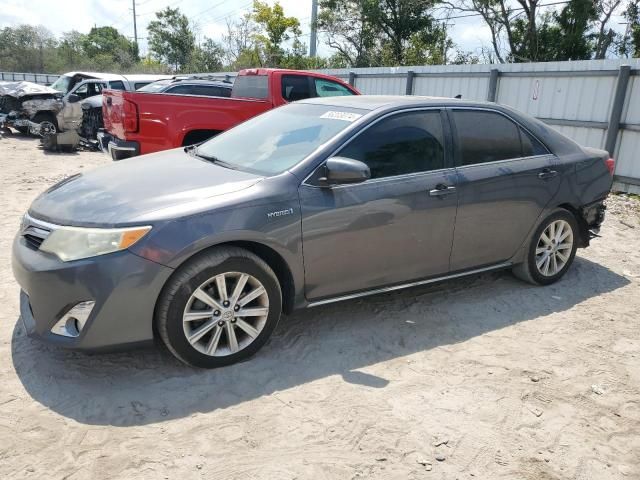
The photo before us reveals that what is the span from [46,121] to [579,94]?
12.1 metres

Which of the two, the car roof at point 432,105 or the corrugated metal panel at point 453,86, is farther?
the corrugated metal panel at point 453,86

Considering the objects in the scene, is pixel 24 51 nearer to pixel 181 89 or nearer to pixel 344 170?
pixel 181 89

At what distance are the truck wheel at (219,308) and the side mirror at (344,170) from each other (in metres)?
0.72

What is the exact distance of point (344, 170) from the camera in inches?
135

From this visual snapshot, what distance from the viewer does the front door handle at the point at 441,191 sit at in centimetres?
399

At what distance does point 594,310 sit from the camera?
456cm

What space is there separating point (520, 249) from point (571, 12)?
2239 cm

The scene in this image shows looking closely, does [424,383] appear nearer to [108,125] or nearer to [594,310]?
[594,310]

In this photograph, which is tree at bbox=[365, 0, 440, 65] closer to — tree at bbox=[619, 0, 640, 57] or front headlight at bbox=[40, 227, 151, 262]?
tree at bbox=[619, 0, 640, 57]

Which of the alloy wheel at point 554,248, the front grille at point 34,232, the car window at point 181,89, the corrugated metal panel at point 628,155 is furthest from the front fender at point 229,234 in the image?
the car window at point 181,89

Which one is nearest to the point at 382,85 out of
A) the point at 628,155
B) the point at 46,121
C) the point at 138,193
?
the point at 628,155

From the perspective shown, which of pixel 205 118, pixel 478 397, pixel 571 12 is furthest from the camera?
pixel 571 12

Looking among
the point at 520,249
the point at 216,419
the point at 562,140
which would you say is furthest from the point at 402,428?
the point at 562,140

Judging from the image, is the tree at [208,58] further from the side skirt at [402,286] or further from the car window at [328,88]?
the side skirt at [402,286]
